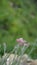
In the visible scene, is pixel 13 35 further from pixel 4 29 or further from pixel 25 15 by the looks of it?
pixel 25 15

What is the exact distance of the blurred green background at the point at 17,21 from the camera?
5238mm

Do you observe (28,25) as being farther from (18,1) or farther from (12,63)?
(12,63)

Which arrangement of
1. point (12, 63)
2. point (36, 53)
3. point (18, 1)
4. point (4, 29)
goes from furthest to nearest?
point (18, 1) < point (4, 29) < point (36, 53) < point (12, 63)

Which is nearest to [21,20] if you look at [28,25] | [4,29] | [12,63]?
[28,25]

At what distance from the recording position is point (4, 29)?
5.44 meters

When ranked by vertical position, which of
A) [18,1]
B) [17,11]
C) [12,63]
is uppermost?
[18,1]

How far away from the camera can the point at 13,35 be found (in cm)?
529

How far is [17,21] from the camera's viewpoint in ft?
18.5

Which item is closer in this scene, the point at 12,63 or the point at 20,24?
the point at 12,63

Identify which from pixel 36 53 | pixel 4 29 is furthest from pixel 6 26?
pixel 36 53

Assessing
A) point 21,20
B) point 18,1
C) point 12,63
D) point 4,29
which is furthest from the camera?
point 18,1

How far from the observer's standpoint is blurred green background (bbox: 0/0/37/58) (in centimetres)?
524

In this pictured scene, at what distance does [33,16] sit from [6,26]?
106cm

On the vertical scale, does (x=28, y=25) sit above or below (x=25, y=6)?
below
